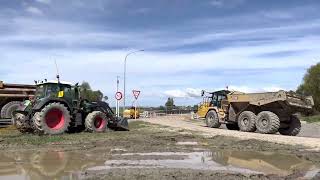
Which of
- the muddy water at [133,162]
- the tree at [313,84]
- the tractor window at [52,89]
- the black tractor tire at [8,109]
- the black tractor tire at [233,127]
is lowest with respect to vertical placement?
the muddy water at [133,162]

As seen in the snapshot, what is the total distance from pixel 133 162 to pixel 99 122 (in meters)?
11.6

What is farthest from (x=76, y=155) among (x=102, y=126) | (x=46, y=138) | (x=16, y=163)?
(x=102, y=126)

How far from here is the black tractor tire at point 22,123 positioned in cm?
2403

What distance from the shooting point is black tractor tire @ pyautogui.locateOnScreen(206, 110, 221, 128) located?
34.2m

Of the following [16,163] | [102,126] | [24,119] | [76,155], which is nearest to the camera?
[16,163]

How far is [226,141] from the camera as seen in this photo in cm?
2188

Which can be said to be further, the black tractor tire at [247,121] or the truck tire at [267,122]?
the black tractor tire at [247,121]

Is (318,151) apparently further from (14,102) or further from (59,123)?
(14,102)

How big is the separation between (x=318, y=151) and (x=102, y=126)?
11.8 metres

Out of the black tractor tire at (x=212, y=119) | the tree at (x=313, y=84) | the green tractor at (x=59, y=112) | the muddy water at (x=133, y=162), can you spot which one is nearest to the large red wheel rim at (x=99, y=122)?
the green tractor at (x=59, y=112)

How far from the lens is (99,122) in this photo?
85.5ft

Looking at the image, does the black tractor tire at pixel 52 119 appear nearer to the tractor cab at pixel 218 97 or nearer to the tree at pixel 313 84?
the tractor cab at pixel 218 97

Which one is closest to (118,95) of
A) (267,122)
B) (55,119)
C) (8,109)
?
(8,109)

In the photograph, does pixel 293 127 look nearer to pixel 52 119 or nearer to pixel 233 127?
pixel 233 127
